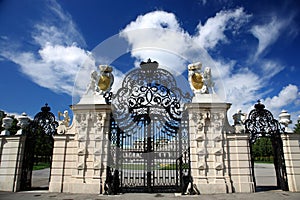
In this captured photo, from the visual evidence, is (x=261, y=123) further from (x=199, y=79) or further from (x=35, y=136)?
(x=35, y=136)

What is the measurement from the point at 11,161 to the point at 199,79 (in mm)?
10388

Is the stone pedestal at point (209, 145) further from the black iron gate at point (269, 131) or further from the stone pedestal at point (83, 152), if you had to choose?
the stone pedestal at point (83, 152)

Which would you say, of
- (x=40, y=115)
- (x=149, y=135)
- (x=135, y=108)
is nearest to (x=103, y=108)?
(x=135, y=108)

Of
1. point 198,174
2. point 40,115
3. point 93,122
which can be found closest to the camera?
point 198,174

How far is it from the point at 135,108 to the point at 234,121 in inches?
202

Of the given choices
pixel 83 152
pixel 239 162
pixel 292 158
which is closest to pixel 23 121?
pixel 83 152

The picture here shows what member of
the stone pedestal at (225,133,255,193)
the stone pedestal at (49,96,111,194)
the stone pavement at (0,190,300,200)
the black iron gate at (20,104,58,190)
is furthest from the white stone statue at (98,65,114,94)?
the stone pedestal at (225,133,255,193)

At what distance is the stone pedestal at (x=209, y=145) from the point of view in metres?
9.65

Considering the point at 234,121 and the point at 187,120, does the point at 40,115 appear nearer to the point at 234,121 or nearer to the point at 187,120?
the point at 187,120

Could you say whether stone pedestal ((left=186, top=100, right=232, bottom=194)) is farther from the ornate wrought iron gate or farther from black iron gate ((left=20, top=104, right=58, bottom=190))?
black iron gate ((left=20, top=104, right=58, bottom=190))

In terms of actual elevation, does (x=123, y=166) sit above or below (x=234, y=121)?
below

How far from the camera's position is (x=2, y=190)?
10.4 meters

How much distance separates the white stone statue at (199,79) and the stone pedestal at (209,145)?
1.85 feet

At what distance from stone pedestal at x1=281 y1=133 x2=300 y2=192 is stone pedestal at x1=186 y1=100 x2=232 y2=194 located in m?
3.00
